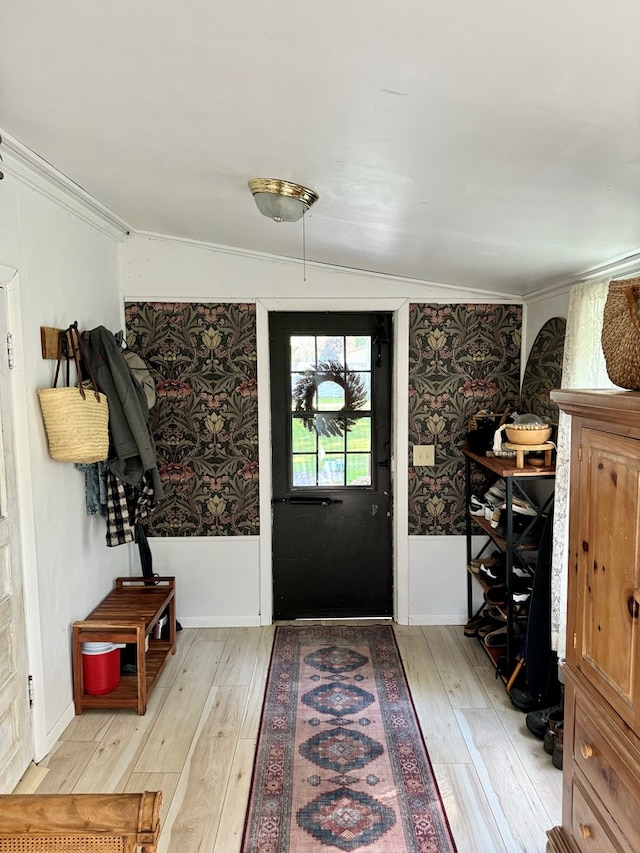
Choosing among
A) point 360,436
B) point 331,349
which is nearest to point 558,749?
point 360,436

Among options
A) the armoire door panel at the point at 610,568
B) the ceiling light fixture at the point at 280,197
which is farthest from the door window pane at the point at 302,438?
the armoire door panel at the point at 610,568

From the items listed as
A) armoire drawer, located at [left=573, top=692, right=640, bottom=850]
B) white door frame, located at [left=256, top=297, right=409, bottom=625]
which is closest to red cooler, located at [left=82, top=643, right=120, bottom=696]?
white door frame, located at [left=256, top=297, right=409, bottom=625]

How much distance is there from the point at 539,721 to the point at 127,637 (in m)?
1.94

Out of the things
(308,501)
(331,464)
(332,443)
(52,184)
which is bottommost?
(308,501)

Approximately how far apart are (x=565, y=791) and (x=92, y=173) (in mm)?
2783

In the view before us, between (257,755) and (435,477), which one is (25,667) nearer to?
(257,755)

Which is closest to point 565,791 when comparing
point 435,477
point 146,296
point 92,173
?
point 435,477

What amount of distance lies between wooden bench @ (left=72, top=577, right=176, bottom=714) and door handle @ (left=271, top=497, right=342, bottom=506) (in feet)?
3.05

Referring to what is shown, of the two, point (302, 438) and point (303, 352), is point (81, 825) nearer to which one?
point (302, 438)

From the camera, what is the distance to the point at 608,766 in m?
1.57

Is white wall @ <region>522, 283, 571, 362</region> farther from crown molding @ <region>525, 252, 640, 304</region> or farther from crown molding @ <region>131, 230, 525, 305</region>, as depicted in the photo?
crown molding @ <region>131, 230, 525, 305</region>

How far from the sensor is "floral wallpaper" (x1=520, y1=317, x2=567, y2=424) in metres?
3.39

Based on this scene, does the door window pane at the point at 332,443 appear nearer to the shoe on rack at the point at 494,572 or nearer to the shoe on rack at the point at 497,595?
the shoe on rack at the point at 494,572

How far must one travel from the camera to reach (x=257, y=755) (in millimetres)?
2697
